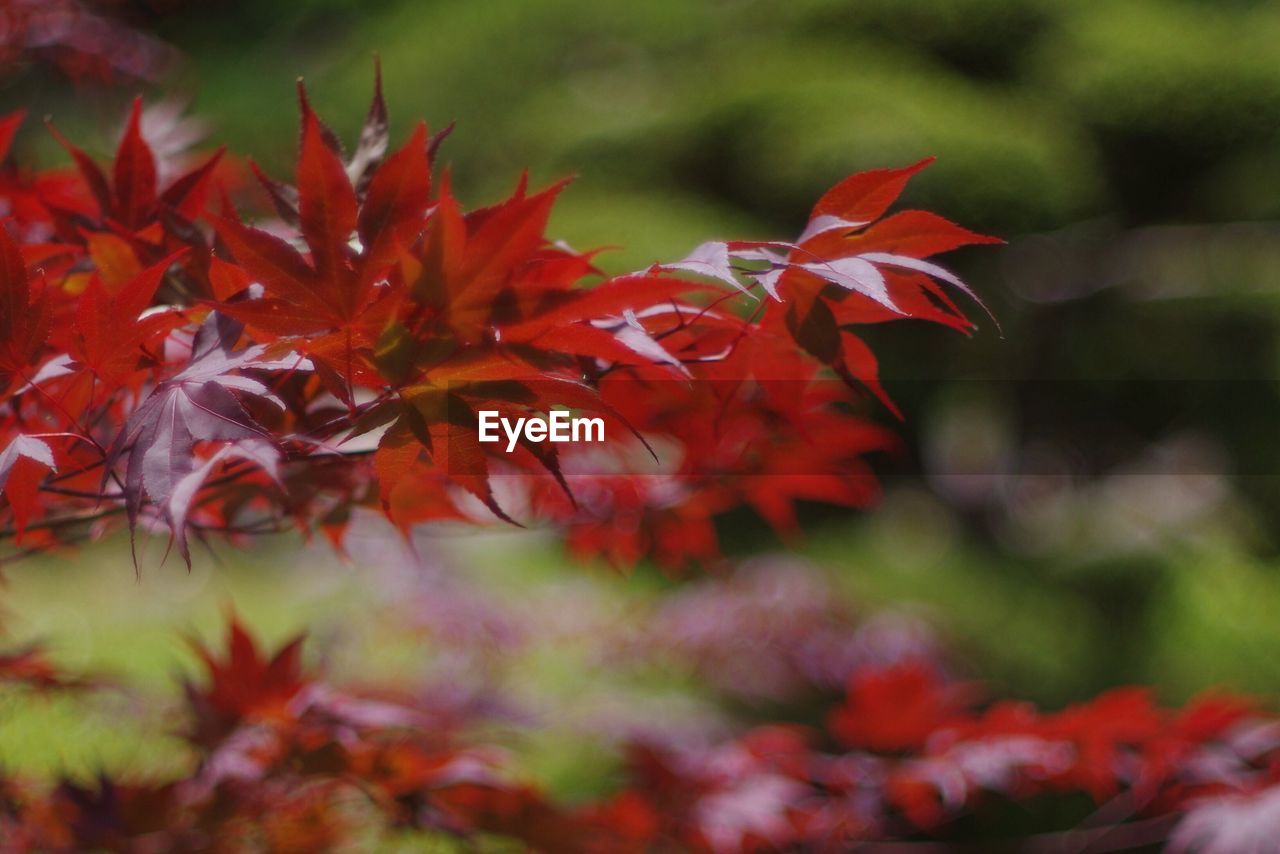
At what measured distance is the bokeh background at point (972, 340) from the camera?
2.28 m

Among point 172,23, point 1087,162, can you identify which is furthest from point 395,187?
point 172,23

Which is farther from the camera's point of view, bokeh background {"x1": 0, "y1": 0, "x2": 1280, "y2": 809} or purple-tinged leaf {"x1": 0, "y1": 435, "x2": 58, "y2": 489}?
bokeh background {"x1": 0, "y1": 0, "x2": 1280, "y2": 809}

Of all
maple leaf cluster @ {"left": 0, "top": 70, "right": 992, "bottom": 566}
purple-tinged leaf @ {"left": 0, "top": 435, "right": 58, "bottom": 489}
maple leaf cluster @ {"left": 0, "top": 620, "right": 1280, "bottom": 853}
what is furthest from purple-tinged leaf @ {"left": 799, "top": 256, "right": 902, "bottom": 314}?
maple leaf cluster @ {"left": 0, "top": 620, "right": 1280, "bottom": 853}

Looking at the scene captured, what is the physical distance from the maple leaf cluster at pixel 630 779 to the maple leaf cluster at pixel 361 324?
0.20 metres

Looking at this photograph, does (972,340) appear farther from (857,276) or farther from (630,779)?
(857,276)

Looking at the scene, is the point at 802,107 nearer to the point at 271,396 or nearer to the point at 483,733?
the point at 483,733

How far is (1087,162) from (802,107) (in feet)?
2.73

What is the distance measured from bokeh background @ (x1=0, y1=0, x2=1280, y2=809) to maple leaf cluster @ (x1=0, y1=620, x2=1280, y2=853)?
2.53 ft

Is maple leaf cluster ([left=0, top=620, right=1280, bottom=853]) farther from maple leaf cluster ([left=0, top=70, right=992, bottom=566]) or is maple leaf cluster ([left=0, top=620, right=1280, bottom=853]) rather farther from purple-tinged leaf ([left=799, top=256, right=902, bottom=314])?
purple-tinged leaf ([left=799, top=256, right=902, bottom=314])

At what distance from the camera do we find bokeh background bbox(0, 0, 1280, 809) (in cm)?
228

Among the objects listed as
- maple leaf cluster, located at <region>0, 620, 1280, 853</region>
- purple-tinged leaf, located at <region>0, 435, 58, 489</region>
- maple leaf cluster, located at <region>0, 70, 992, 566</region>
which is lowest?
maple leaf cluster, located at <region>0, 620, 1280, 853</region>

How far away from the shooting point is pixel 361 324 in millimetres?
438

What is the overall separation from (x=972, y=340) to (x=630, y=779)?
A: 2133 millimetres

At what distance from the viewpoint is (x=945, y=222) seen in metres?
0.50
